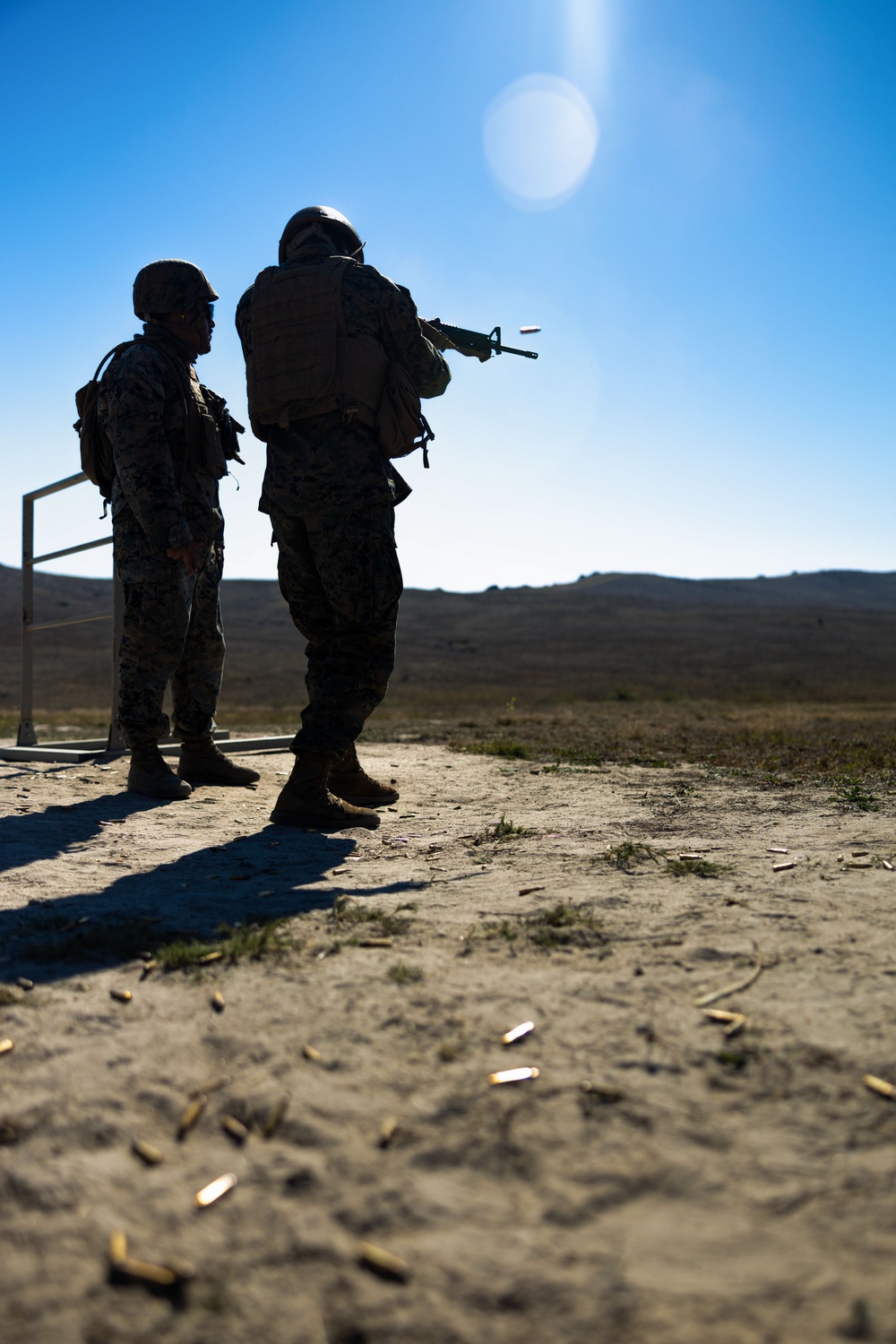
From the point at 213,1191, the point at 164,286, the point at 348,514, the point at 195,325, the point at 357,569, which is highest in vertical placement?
the point at 164,286

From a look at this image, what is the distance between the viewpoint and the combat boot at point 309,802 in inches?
137

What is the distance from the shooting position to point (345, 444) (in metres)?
3.47

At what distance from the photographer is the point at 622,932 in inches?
82.9

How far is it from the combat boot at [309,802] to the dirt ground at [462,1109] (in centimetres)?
79

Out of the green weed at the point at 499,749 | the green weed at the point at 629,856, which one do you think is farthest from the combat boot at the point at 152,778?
the green weed at the point at 499,749

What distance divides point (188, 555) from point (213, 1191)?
3041 millimetres

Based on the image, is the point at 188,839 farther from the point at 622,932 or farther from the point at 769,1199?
the point at 769,1199

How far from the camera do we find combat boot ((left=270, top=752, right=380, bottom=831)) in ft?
11.4

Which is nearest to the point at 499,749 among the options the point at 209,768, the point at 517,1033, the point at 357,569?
the point at 209,768

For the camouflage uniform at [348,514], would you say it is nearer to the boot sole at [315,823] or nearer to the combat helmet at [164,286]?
the boot sole at [315,823]

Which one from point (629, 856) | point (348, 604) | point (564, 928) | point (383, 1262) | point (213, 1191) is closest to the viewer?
point (383, 1262)

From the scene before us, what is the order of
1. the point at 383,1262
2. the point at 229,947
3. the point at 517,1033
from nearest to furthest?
the point at 383,1262 < the point at 517,1033 < the point at 229,947

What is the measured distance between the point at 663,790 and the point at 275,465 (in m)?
2.19

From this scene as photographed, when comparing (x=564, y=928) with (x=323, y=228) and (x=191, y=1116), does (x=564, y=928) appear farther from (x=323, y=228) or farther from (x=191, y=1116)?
(x=323, y=228)
